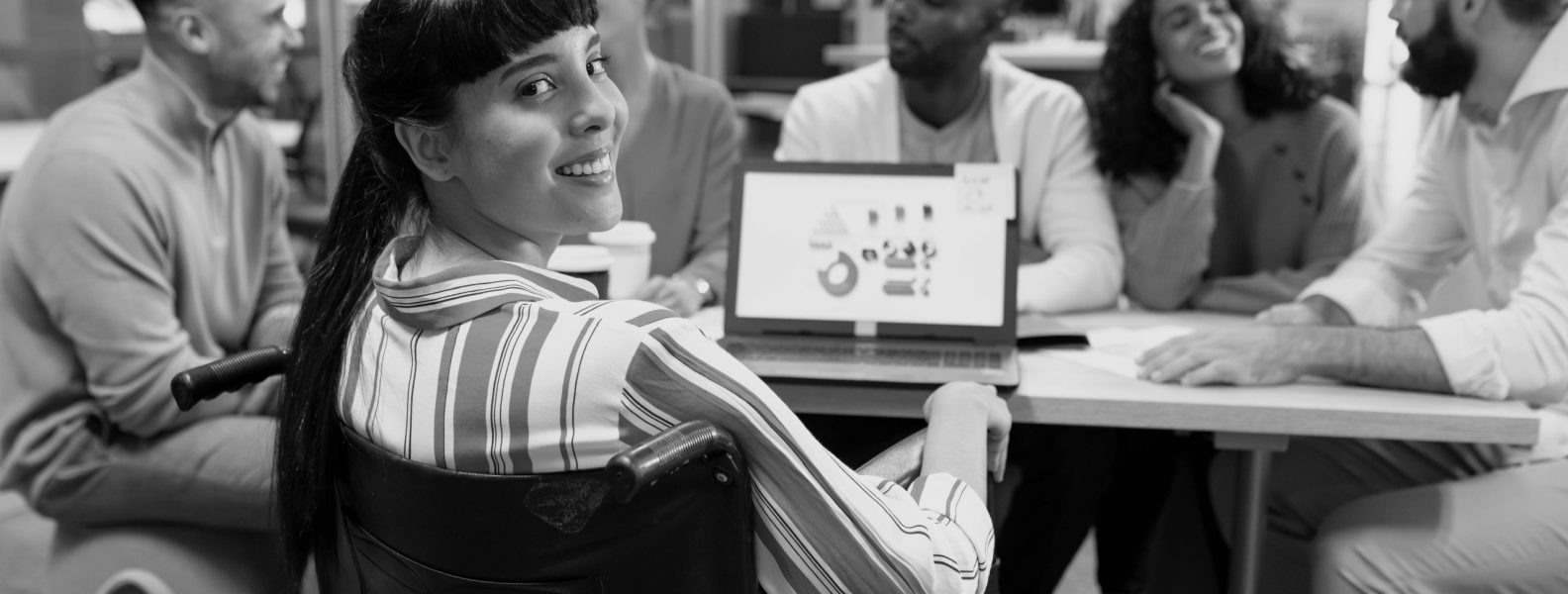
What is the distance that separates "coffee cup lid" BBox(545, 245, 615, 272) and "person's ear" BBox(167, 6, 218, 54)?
2.26 feet

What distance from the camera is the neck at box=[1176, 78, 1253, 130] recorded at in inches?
94.3

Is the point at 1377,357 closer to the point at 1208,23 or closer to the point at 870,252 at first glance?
the point at 870,252

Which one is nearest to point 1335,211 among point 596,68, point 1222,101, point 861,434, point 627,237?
point 1222,101

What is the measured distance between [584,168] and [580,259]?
587 mm

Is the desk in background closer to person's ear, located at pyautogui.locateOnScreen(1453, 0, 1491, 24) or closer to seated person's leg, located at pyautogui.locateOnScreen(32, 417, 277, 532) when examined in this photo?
person's ear, located at pyautogui.locateOnScreen(1453, 0, 1491, 24)

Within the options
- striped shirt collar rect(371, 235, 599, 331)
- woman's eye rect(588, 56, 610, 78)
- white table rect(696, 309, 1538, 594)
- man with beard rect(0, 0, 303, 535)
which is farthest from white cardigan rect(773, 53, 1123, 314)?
striped shirt collar rect(371, 235, 599, 331)

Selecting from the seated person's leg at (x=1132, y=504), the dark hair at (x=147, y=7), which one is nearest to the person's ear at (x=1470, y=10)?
the seated person's leg at (x=1132, y=504)

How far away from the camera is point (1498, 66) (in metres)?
1.92

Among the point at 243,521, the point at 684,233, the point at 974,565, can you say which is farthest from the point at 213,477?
the point at 974,565

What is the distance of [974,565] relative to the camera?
3.50ft

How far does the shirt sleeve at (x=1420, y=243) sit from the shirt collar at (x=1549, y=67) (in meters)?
0.26

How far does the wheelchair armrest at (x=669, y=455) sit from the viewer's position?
768 millimetres

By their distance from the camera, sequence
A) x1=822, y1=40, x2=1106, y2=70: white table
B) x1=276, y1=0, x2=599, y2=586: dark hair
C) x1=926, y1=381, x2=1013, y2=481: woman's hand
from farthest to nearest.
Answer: x1=822, y1=40, x2=1106, y2=70: white table → x1=926, y1=381, x2=1013, y2=481: woman's hand → x1=276, y1=0, x2=599, y2=586: dark hair

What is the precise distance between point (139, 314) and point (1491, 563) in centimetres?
168
